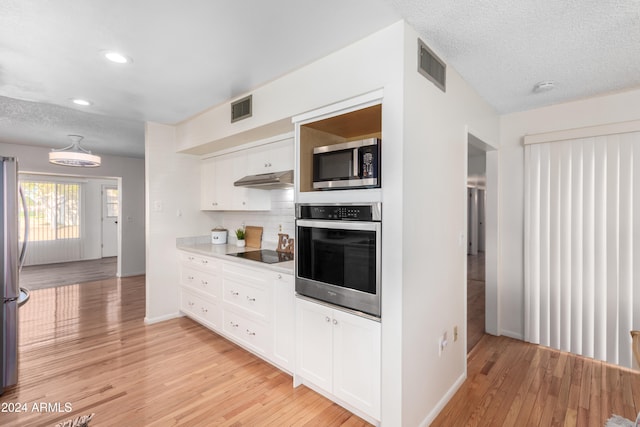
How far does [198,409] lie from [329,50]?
265 cm

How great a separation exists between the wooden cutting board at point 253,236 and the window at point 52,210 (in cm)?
679

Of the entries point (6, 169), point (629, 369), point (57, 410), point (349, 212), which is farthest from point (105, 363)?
point (629, 369)

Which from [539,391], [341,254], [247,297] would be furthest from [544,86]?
[247,297]

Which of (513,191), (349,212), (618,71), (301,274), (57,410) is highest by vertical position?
(618,71)

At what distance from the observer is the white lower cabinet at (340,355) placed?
1.86 m

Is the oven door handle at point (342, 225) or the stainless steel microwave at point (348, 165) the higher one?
the stainless steel microwave at point (348, 165)

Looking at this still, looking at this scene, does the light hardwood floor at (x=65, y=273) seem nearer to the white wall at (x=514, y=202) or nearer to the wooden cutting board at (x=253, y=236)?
the wooden cutting board at (x=253, y=236)

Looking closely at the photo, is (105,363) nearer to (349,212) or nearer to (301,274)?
(301,274)

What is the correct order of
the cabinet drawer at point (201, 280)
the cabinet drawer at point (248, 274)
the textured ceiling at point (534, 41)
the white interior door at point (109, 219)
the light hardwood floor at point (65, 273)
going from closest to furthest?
the textured ceiling at point (534, 41)
the cabinet drawer at point (248, 274)
the cabinet drawer at point (201, 280)
the light hardwood floor at point (65, 273)
the white interior door at point (109, 219)

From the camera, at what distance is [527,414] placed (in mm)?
2057

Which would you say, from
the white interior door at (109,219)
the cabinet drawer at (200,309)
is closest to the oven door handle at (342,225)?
the cabinet drawer at (200,309)

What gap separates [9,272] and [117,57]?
1887 mm

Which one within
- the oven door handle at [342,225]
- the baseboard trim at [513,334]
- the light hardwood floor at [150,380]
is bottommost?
the light hardwood floor at [150,380]

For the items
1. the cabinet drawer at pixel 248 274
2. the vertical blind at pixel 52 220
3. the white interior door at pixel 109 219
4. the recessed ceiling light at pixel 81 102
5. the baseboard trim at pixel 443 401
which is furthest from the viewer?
the white interior door at pixel 109 219
